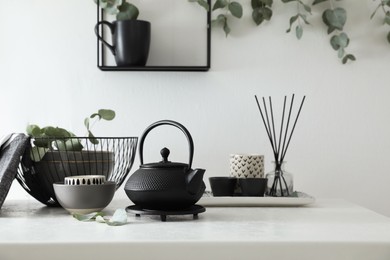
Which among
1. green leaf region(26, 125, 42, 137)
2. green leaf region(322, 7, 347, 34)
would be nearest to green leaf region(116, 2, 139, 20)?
green leaf region(26, 125, 42, 137)

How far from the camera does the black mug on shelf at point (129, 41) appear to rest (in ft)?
5.89

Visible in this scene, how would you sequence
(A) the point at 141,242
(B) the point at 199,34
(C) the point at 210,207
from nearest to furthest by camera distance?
(A) the point at 141,242
(C) the point at 210,207
(B) the point at 199,34

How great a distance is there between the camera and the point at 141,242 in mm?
1026

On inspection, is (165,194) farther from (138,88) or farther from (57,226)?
(138,88)

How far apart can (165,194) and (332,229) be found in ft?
1.22

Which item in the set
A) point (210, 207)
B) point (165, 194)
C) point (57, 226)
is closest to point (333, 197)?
point (210, 207)

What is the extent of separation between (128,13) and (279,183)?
2.43 feet

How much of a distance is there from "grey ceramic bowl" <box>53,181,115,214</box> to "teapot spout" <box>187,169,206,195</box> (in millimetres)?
214

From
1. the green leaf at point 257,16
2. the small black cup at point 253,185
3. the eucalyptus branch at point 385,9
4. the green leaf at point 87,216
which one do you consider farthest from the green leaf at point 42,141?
the eucalyptus branch at point 385,9

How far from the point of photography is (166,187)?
1.28 m

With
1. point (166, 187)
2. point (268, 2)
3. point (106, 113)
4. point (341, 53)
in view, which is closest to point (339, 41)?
point (341, 53)

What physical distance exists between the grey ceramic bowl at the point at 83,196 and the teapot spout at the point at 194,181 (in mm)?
214

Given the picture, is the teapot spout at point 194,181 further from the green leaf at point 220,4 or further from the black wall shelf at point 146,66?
the green leaf at point 220,4

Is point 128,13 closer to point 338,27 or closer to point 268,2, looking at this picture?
point 268,2
